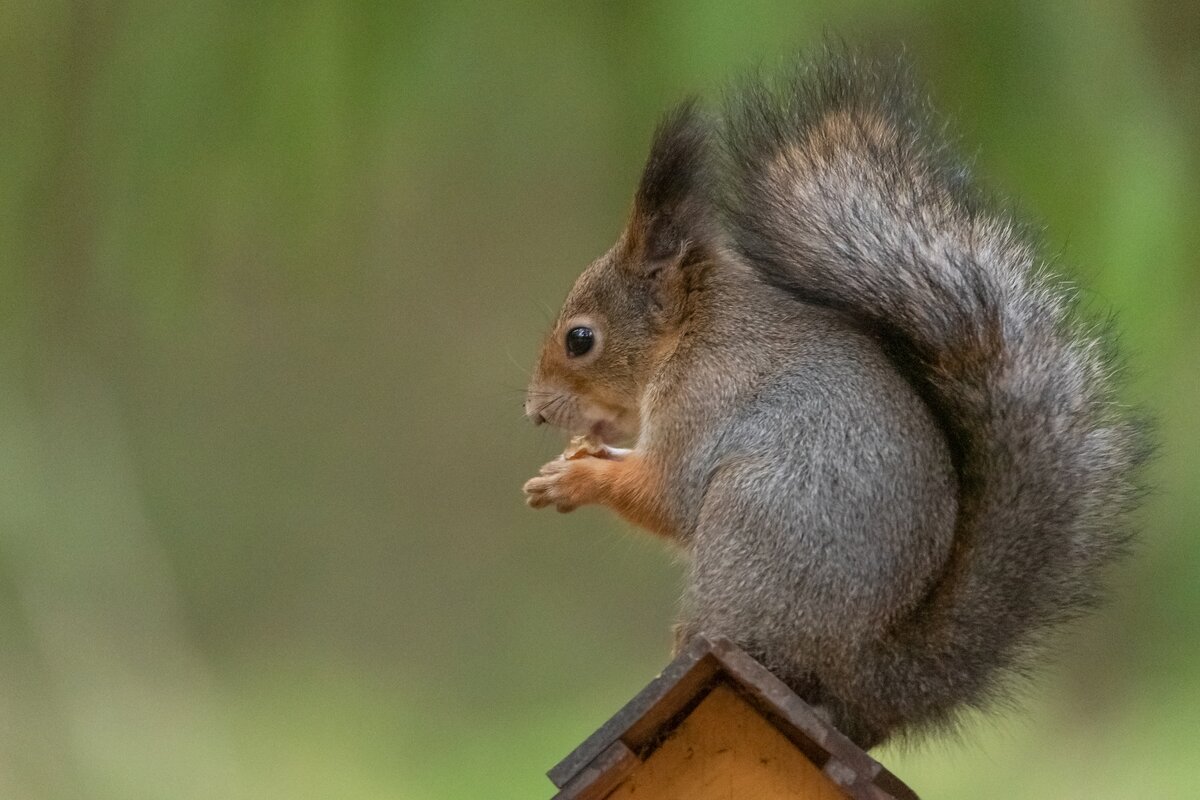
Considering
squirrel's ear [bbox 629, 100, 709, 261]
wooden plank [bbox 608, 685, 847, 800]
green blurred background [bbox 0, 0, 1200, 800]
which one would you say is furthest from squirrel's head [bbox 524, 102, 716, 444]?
green blurred background [bbox 0, 0, 1200, 800]

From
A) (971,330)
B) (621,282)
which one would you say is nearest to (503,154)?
(621,282)

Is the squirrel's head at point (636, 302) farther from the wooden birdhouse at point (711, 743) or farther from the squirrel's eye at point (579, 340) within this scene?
the wooden birdhouse at point (711, 743)

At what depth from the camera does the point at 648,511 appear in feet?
4.46

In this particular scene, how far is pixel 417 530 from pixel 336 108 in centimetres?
74

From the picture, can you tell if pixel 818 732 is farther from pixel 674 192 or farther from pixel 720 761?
pixel 674 192

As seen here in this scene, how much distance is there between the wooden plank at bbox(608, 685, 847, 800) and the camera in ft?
3.74

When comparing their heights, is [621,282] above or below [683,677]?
above

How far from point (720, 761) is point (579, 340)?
544 mm

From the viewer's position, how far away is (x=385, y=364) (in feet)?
7.61

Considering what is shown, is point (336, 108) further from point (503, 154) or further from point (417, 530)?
point (417, 530)

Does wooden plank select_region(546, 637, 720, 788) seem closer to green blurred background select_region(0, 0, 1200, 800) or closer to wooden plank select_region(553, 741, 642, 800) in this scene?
wooden plank select_region(553, 741, 642, 800)

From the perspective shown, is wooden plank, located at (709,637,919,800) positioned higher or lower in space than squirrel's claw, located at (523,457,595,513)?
lower

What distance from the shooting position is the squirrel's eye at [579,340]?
1.50m

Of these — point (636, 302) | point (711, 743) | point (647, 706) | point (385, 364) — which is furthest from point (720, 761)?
point (385, 364)
